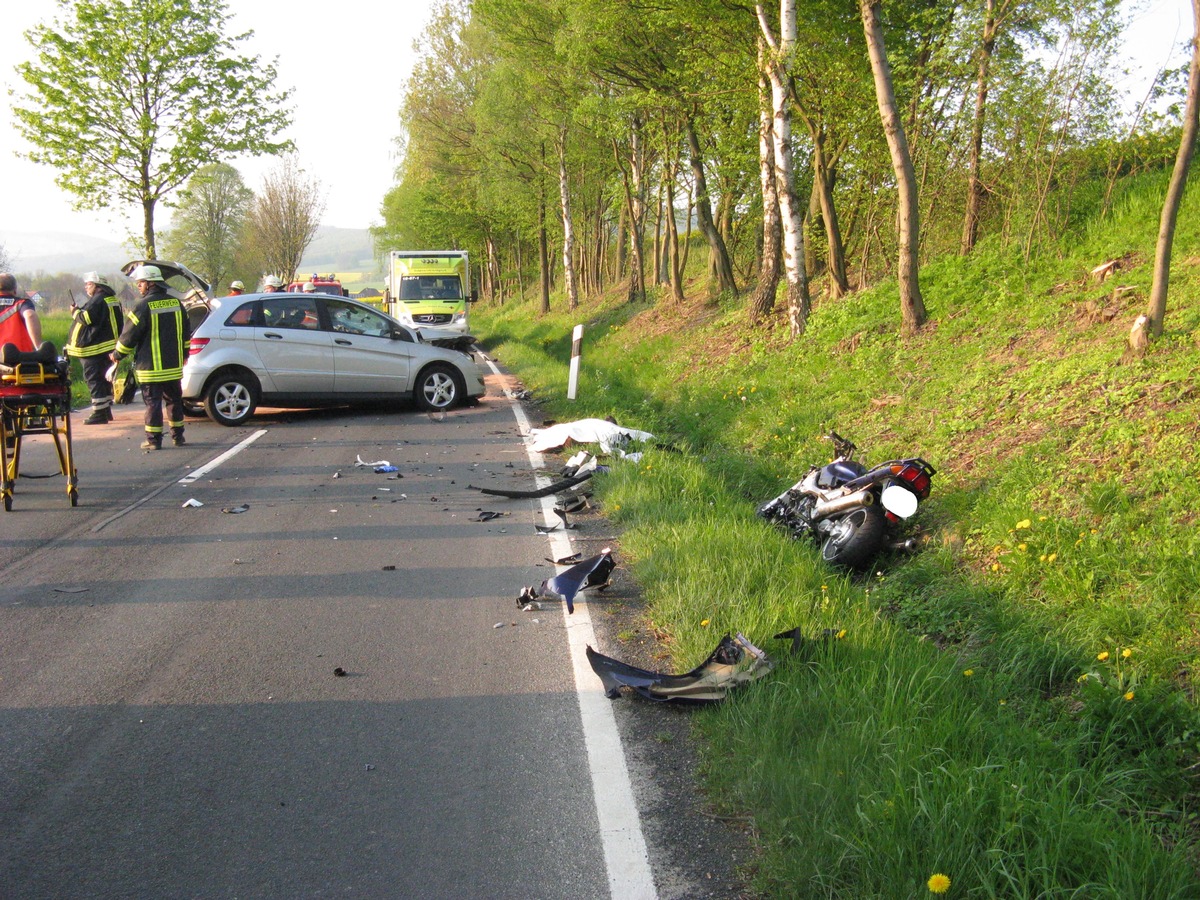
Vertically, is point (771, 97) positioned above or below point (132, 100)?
below

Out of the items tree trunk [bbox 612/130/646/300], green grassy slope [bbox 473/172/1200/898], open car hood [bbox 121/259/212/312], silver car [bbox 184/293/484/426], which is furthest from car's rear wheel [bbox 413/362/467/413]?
tree trunk [bbox 612/130/646/300]

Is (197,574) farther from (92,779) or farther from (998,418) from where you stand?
(998,418)

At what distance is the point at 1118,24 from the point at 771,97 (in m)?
5.86

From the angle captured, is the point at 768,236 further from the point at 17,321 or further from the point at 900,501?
the point at 17,321

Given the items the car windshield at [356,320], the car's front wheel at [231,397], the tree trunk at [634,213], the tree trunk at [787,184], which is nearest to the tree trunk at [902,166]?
the tree trunk at [787,184]

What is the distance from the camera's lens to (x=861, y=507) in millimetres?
6680

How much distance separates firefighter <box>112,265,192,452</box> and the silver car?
1863mm

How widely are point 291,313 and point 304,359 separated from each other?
0.72 m

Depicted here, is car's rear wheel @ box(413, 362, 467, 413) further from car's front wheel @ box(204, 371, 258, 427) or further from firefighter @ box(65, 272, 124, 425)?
firefighter @ box(65, 272, 124, 425)

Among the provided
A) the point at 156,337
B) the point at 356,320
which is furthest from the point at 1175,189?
the point at 356,320

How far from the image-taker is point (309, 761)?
13.0ft

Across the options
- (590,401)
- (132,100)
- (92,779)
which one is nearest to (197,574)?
(92,779)

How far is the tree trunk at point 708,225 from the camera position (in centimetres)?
2033

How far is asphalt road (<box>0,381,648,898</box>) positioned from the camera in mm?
3266
